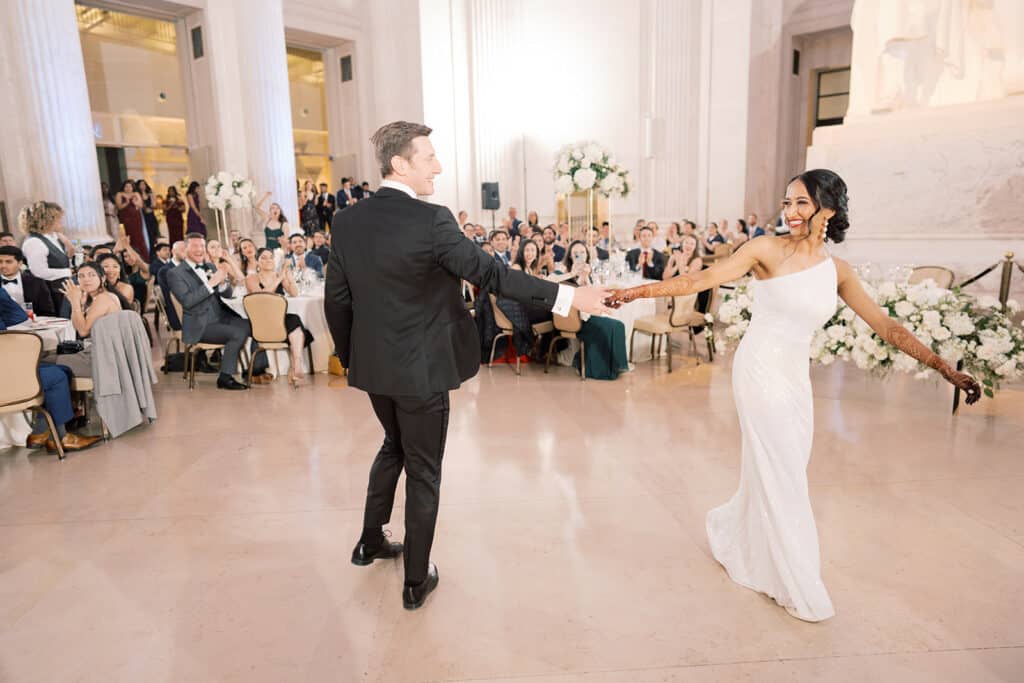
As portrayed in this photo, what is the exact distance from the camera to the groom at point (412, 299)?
2.30m

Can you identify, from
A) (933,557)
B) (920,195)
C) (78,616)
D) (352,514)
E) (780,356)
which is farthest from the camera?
(920,195)

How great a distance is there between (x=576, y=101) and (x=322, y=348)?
1006 centimetres

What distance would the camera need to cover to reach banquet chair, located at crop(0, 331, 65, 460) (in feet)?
14.4

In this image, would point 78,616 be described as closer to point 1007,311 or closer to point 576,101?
point 1007,311

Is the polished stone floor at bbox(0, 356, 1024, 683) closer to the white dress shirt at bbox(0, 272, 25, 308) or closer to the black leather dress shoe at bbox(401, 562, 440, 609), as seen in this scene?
the black leather dress shoe at bbox(401, 562, 440, 609)

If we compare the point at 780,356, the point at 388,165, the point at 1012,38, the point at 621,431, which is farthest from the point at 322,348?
the point at 1012,38

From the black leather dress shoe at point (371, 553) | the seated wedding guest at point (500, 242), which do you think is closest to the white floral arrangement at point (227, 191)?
the seated wedding guest at point (500, 242)

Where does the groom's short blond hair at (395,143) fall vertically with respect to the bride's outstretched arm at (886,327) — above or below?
above

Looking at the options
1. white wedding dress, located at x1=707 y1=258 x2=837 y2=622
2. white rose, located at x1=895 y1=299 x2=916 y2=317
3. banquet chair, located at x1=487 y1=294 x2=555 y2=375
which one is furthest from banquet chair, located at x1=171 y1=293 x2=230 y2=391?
white rose, located at x1=895 y1=299 x2=916 y2=317

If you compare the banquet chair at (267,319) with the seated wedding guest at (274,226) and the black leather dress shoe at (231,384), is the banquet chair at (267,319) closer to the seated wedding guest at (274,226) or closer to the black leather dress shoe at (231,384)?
the black leather dress shoe at (231,384)

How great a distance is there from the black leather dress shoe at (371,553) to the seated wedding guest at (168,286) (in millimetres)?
4369

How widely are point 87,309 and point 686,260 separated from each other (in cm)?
573

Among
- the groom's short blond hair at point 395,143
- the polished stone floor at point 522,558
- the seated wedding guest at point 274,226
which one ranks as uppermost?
the groom's short blond hair at point 395,143

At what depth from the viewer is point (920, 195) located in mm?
6965
